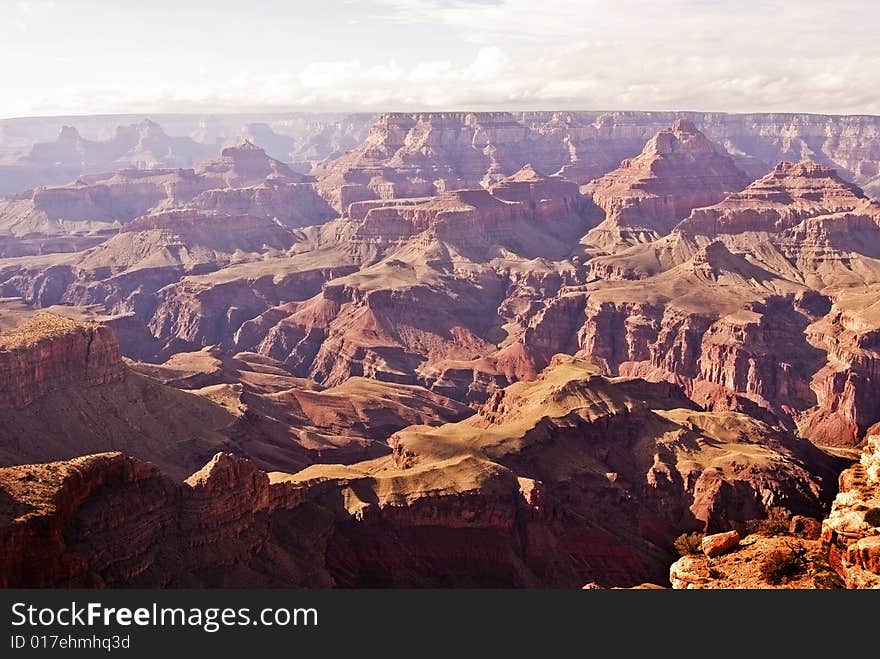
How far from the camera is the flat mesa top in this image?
105250 millimetres

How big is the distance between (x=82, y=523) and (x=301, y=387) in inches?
4281

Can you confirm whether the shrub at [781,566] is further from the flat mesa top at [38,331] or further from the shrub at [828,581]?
the flat mesa top at [38,331]

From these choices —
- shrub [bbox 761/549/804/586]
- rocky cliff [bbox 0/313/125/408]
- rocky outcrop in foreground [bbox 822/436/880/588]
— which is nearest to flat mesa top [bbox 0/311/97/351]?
rocky cliff [bbox 0/313/125/408]

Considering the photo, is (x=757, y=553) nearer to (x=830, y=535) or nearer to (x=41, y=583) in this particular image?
(x=830, y=535)

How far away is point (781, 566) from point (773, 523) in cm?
3386

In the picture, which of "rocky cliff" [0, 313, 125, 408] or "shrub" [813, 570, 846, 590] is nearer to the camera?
"shrub" [813, 570, 846, 590]

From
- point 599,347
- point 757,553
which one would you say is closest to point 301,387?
point 599,347

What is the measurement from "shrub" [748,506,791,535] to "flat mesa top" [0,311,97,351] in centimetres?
7735

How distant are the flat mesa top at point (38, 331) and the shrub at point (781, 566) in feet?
280

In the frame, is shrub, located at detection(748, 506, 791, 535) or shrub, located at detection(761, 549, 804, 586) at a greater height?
shrub, located at detection(761, 549, 804, 586)

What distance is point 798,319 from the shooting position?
194 metres

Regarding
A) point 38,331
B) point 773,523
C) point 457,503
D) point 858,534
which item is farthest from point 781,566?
point 38,331

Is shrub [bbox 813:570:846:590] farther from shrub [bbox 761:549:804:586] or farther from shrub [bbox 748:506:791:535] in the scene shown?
shrub [bbox 748:506:791:535]

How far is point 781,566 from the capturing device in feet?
149
